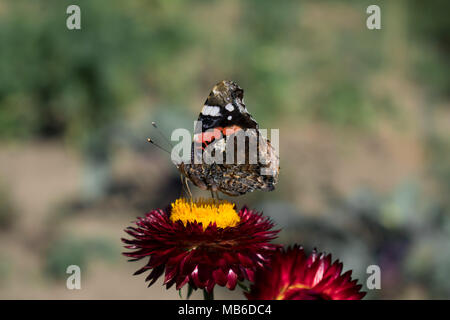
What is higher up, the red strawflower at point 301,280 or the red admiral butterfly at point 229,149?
the red admiral butterfly at point 229,149

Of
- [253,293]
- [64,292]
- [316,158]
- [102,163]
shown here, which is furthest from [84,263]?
[253,293]

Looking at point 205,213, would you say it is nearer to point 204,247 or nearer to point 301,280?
point 204,247

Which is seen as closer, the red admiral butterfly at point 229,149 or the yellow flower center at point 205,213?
the yellow flower center at point 205,213

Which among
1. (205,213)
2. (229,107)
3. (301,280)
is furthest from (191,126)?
(301,280)

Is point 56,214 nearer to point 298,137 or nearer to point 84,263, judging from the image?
point 84,263

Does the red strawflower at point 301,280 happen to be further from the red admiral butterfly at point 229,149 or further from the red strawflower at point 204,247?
the red admiral butterfly at point 229,149

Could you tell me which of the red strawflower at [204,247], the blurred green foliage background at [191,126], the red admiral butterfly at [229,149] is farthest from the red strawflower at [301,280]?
the blurred green foliage background at [191,126]
